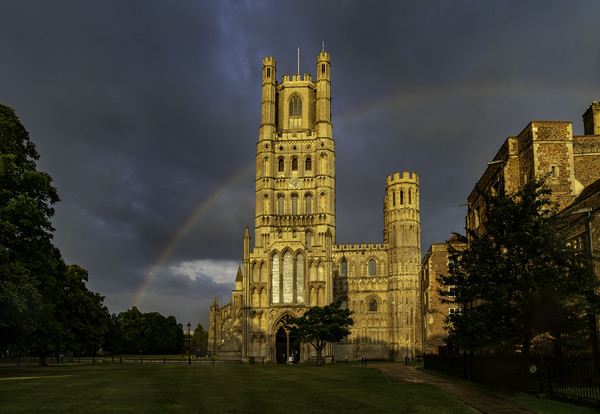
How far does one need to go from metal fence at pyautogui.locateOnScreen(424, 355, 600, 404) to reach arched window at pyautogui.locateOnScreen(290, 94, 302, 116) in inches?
2625

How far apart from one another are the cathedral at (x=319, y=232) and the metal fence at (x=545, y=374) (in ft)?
148

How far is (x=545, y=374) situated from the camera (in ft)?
64.4

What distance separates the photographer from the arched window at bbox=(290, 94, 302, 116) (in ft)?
296

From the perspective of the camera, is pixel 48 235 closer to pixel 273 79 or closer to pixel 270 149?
pixel 270 149

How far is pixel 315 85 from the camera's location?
9162 cm

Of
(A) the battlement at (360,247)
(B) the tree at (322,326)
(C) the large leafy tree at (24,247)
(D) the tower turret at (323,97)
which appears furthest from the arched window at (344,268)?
(C) the large leafy tree at (24,247)

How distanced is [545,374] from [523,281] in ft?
11.4

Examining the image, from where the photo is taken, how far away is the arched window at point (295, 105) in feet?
296

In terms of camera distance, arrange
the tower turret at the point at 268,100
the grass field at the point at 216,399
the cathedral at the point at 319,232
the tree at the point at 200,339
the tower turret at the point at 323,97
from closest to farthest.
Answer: the grass field at the point at 216,399, the cathedral at the point at 319,232, the tower turret at the point at 323,97, the tower turret at the point at 268,100, the tree at the point at 200,339

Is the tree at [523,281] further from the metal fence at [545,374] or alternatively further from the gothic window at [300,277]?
the gothic window at [300,277]

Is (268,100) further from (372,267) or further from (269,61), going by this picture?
(372,267)

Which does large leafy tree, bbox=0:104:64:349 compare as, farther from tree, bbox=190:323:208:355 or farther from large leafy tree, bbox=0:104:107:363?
tree, bbox=190:323:208:355

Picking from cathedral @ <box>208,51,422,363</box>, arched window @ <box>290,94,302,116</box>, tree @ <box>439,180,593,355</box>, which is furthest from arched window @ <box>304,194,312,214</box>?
tree @ <box>439,180,593,355</box>

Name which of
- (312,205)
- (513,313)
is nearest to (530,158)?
(513,313)
